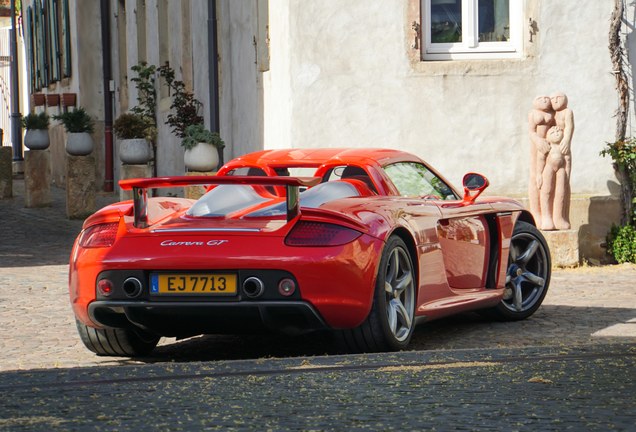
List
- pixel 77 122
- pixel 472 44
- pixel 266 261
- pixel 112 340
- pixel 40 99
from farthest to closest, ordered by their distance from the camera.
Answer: pixel 40 99, pixel 77 122, pixel 472 44, pixel 112 340, pixel 266 261

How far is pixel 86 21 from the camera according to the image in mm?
29766

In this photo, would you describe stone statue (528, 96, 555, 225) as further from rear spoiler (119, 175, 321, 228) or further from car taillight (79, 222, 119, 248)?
car taillight (79, 222, 119, 248)

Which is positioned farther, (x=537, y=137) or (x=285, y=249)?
(x=537, y=137)

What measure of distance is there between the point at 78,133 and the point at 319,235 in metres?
14.5

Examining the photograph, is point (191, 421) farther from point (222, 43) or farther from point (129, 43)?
point (129, 43)

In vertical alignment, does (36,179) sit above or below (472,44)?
below

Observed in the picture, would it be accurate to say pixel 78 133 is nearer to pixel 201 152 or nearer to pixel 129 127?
pixel 129 127

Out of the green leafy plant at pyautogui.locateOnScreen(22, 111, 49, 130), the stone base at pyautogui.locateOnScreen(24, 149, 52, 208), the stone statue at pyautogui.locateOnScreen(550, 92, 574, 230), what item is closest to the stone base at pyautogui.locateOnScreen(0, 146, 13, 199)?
the green leafy plant at pyautogui.locateOnScreen(22, 111, 49, 130)

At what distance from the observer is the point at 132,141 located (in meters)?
19.9

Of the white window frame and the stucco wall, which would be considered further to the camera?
the white window frame

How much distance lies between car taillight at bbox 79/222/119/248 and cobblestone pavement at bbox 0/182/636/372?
68 centimetres

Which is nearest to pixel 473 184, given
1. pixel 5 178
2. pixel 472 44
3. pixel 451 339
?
pixel 451 339

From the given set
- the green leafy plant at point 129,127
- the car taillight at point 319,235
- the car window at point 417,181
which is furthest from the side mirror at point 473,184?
the green leafy plant at point 129,127

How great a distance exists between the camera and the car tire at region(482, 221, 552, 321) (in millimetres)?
9602
